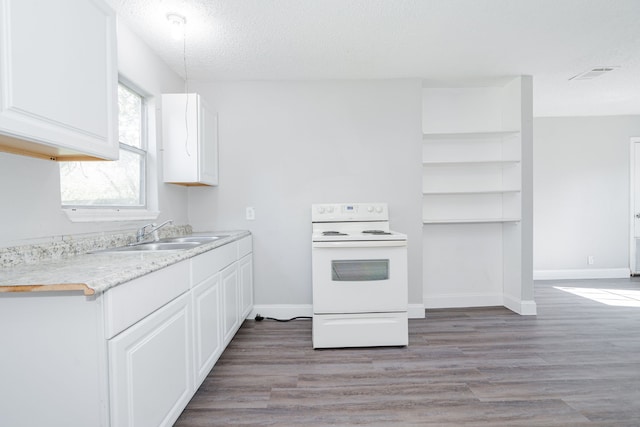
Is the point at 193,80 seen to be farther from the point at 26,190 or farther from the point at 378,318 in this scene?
the point at 378,318

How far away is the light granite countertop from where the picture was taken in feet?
3.06

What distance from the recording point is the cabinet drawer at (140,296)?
3.26 ft

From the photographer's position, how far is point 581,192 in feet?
14.7

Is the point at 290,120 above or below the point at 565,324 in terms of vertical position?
above

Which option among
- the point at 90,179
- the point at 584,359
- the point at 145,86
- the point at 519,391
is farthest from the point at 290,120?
the point at 584,359

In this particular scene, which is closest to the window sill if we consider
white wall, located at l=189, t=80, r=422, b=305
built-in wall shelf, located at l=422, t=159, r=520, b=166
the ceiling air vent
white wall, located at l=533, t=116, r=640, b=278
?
white wall, located at l=189, t=80, r=422, b=305

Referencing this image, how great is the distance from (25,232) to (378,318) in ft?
6.94

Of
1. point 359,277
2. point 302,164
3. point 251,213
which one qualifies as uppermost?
point 302,164

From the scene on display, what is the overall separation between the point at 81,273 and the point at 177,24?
176cm

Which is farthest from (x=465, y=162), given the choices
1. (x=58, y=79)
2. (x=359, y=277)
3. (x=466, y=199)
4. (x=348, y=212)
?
(x=58, y=79)

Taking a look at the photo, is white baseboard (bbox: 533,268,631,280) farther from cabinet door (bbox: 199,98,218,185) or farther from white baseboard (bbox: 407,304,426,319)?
cabinet door (bbox: 199,98,218,185)

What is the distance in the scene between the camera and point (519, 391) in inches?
72.2

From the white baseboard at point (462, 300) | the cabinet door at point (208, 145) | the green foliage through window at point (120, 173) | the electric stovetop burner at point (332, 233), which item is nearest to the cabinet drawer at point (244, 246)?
the cabinet door at point (208, 145)

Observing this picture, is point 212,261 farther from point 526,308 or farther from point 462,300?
point 526,308
